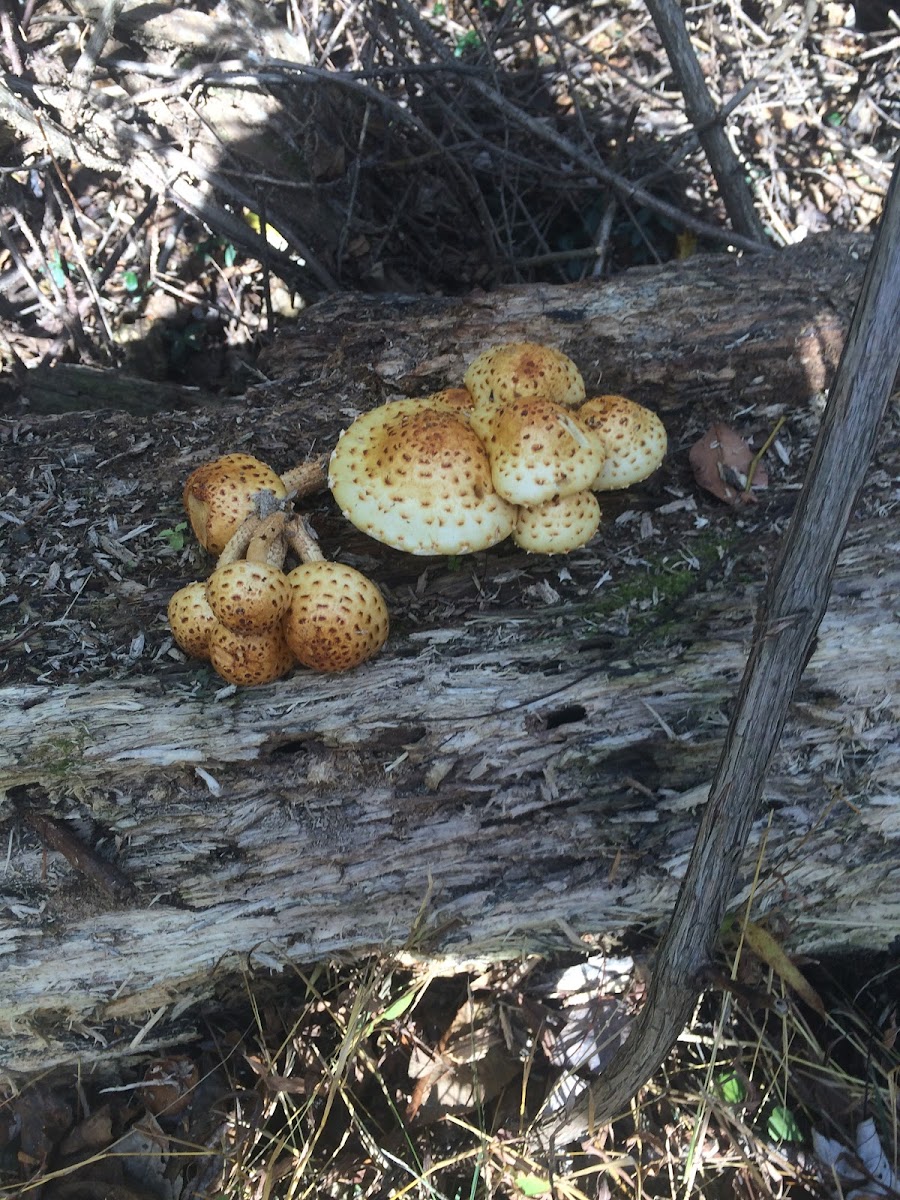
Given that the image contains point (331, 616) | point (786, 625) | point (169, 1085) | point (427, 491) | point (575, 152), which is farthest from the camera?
point (575, 152)

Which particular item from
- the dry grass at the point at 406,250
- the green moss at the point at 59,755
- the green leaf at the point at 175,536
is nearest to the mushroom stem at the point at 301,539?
the green leaf at the point at 175,536

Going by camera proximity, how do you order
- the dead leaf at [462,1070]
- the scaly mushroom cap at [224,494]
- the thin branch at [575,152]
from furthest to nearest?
the thin branch at [575,152], the dead leaf at [462,1070], the scaly mushroom cap at [224,494]

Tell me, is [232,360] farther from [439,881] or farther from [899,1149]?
[899,1149]

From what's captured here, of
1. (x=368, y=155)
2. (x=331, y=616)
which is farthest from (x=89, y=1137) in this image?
(x=368, y=155)

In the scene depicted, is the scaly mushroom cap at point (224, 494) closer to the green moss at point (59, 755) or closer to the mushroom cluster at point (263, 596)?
the mushroom cluster at point (263, 596)

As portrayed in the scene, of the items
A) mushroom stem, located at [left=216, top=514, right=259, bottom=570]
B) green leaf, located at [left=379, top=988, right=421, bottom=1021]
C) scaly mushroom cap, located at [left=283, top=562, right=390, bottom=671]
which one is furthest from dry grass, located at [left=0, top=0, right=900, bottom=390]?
green leaf, located at [left=379, top=988, right=421, bottom=1021]

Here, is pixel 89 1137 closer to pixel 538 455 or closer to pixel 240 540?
pixel 240 540

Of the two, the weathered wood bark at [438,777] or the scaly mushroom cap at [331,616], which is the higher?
the scaly mushroom cap at [331,616]
